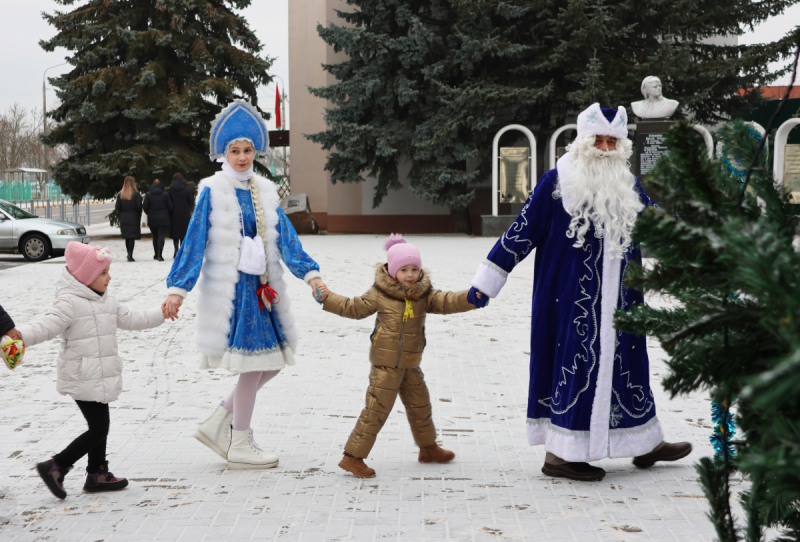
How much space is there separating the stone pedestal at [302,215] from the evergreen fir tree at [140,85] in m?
2.78

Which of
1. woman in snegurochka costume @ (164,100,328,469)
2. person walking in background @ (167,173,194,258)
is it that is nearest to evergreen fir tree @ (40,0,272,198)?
person walking in background @ (167,173,194,258)

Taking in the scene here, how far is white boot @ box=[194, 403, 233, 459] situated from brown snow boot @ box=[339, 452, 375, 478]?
0.71 metres

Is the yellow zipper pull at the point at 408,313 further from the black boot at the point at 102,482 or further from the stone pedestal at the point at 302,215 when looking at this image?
the stone pedestal at the point at 302,215

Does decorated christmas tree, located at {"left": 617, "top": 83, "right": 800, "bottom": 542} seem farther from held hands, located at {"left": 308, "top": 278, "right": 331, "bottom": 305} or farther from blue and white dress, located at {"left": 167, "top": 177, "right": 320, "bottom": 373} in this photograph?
blue and white dress, located at {"left": 167, "top": 177, "right": 320, "bottom": 373}

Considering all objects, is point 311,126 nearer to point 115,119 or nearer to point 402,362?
point 115,119

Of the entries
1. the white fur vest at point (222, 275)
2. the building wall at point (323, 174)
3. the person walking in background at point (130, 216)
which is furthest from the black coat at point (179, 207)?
the white fur vest at point (222, 275)

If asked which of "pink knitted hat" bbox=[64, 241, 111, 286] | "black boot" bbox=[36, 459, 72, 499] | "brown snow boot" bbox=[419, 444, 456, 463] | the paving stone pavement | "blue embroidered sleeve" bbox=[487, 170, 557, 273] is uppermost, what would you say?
"blue embroidered sleeve" bbox=[487, 170, 557, 273]

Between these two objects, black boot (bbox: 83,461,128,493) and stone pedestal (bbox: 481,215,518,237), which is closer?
black boot (bbox: 83,461,128,493)

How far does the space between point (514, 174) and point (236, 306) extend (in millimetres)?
17794

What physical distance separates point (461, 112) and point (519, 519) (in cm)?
1942

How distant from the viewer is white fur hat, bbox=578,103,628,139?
4160 millimetres

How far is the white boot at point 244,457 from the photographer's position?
170 inches

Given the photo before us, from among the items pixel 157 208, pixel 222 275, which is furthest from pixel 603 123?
pixel 157 208

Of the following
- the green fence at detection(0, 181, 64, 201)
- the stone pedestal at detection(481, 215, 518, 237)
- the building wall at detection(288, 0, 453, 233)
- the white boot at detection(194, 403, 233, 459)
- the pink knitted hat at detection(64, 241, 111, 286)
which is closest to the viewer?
the pink knitted hat at detection(64, 241, 111, 286)
